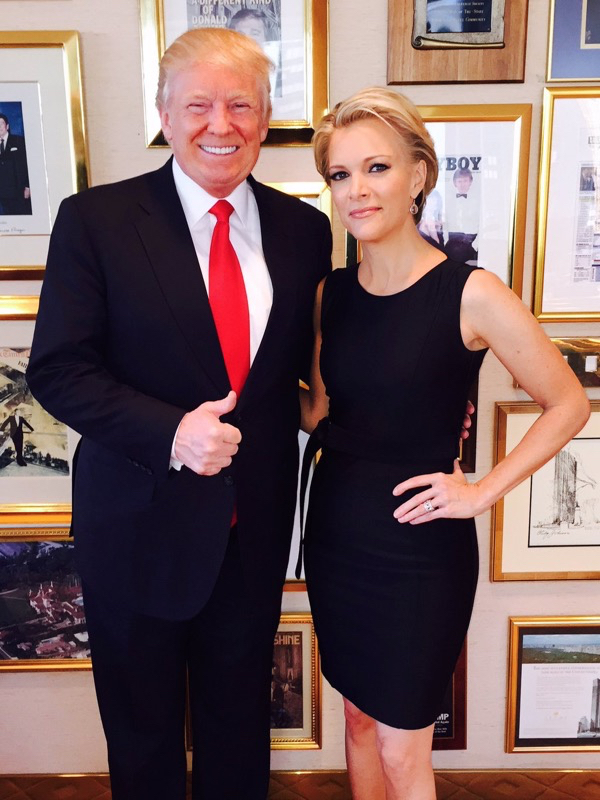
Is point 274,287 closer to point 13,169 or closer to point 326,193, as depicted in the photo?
point 326,193

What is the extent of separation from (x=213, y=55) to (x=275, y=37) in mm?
544

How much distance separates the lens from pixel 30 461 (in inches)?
82.9

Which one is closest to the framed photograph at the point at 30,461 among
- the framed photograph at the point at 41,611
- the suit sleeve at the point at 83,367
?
the framed photograph at the point at 41,611

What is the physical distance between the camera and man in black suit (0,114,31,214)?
6.23 feet

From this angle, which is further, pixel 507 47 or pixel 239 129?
pixel 507 47

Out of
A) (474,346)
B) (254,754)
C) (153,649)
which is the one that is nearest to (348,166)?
(474,346)

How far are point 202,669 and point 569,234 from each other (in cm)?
151

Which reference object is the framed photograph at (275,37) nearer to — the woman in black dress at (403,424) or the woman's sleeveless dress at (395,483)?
the woman in black dress at (403,424)

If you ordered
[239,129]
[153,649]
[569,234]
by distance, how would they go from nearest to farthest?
[239,129] → [153,649] → [569,234]

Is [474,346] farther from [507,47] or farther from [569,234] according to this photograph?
[507,47]

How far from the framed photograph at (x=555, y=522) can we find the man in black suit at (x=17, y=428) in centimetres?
141

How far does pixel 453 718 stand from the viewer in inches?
88.1

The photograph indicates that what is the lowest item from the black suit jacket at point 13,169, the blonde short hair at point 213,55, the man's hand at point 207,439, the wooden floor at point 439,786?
the wooden floor at point 439,786

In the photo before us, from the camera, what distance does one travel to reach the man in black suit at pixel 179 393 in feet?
4.56
